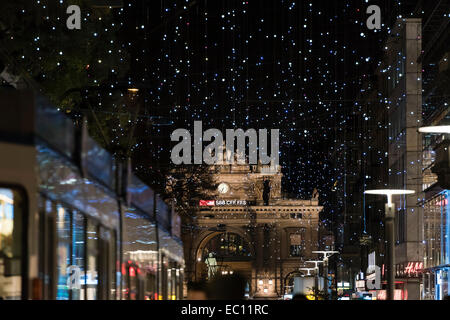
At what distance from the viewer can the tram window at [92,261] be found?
1036 cm

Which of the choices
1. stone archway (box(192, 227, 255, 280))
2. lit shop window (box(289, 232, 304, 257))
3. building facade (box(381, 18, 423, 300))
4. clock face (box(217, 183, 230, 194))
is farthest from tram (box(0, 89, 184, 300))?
lit shop window (box(289, 232, 304, 257))

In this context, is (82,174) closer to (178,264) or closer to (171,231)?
(171,231)

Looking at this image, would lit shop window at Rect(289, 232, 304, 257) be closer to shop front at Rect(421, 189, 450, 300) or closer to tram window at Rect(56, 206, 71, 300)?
shop front at Rect(421, 189, 450, 300)

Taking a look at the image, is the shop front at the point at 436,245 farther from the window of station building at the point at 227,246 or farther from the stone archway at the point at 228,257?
the window of station building at the point at 227,246

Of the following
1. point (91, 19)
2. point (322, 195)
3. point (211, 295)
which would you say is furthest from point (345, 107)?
point (211, 295)

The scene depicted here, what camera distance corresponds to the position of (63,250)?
8.99m

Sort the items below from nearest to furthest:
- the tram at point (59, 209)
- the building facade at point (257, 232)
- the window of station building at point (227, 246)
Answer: the tram at point (59, 209) → the building facade at point (257, 232) → the window of station building at point (227, 246)

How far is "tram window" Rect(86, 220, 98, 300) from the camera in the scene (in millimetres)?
10359

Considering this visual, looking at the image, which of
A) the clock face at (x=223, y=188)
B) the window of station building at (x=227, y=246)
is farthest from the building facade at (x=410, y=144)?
the window of station building at (x=227, y=246)

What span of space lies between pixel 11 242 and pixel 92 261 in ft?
9.82

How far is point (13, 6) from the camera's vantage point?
721 inches

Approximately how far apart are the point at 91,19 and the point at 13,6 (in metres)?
5.80

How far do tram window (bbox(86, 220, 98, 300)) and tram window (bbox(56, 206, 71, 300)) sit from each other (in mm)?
993

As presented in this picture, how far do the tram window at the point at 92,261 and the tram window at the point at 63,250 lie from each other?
39.1 inches
